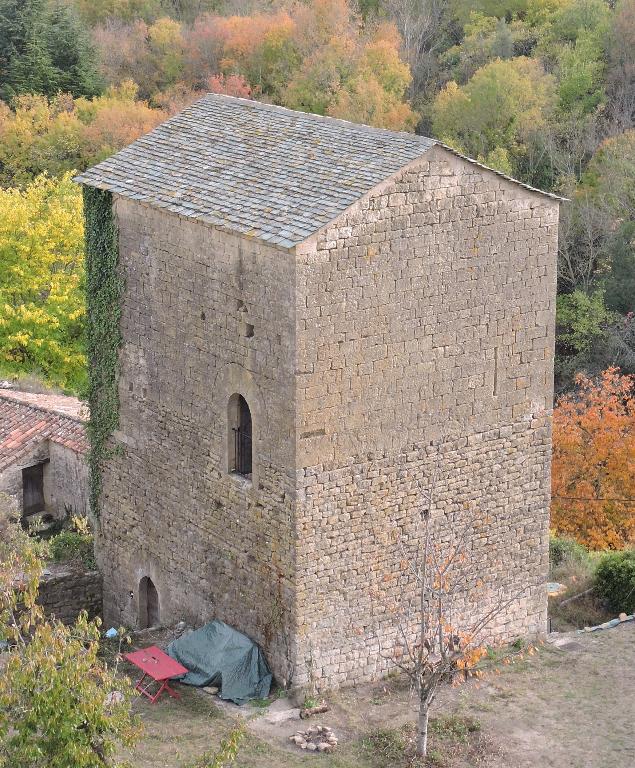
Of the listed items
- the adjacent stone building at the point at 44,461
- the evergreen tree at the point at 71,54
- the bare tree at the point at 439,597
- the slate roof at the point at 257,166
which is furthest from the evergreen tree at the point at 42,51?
the bare tree at the point at 439,597

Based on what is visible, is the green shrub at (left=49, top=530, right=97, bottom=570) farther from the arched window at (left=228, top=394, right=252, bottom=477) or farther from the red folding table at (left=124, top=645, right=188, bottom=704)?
the arched window at (left=228, top=394, right=252, bottom=477)

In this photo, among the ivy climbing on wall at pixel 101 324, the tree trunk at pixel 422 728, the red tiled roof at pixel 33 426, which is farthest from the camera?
the red tiled roof at pixel 33 426

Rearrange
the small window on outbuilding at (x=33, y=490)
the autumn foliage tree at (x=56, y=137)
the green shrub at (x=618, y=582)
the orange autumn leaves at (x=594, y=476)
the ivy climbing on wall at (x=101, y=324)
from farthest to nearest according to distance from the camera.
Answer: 1. the autumn foliage tree at (x=56, y=137)
2. the orange autumn leaves at (x=594, y=476)
3. the small window on outbuilding at (x=33, y=490)
4. the green shrub at (x=618, y=582)
5. the ivy climbing on wall at (x=101, y=324)

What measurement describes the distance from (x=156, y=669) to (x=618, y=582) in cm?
709

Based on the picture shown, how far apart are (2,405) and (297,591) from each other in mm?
11887

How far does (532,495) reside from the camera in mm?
18312

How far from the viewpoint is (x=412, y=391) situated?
16.9m

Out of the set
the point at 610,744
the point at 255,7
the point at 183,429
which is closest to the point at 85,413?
the point at 183,429

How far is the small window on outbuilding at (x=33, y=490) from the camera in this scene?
2559cm

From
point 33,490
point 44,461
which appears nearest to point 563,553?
point 44,461

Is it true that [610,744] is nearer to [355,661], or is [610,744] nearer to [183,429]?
[355,661]

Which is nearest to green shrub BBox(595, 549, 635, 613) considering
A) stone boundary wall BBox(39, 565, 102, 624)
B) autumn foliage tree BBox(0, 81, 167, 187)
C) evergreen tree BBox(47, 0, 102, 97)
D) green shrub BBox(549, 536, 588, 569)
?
green shrub BBox(549, 536, 588, 569)

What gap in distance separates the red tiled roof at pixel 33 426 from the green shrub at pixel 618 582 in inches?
365

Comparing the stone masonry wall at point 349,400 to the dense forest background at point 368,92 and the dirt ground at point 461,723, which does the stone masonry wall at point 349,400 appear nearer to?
the dirt ground at point 461,723
